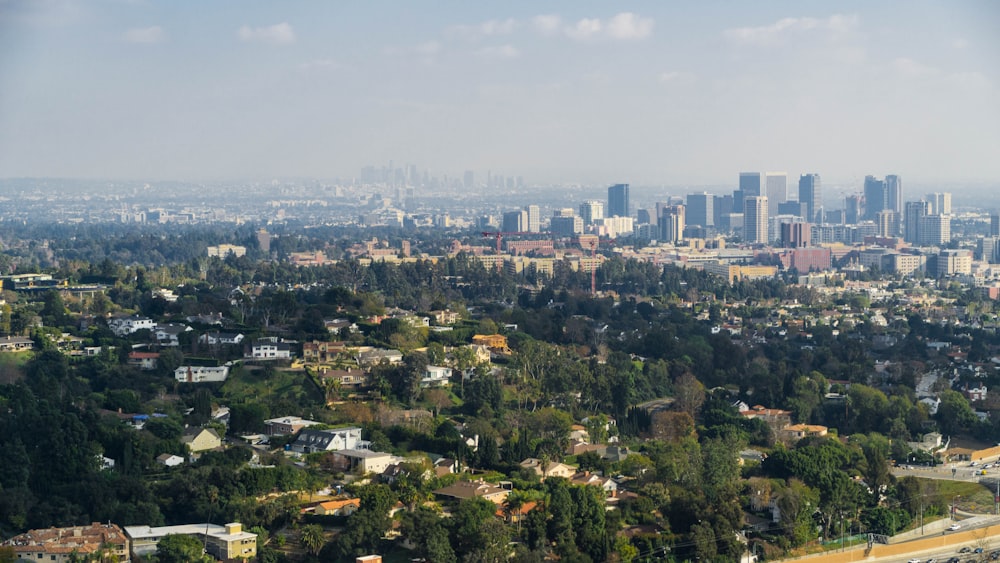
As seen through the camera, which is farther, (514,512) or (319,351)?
(319,351)

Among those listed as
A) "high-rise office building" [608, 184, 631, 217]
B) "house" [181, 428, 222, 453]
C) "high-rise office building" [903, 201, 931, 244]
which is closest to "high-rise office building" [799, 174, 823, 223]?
"high-rise office building" [608, 184, 631, 217]

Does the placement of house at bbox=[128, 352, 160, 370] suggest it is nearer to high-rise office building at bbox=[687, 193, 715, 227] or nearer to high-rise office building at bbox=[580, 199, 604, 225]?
high-rise office building at bbox=[580, 199, 604, 225]

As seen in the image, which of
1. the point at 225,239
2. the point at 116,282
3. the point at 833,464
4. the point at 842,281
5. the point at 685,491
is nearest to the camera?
the point at 685,491

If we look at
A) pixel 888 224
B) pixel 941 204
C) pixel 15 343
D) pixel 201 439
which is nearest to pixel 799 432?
pixel 201 439

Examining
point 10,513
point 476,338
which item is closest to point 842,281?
point 476,338

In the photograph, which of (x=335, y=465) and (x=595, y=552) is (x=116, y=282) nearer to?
(x=335, y=465)

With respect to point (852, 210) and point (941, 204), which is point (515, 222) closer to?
point (852, 210)
